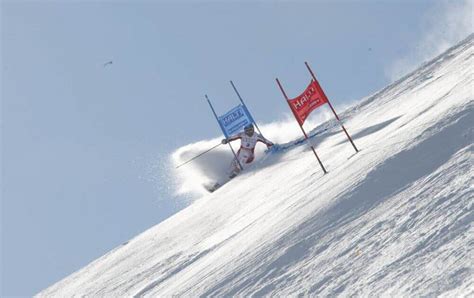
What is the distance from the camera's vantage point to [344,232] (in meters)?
7.10

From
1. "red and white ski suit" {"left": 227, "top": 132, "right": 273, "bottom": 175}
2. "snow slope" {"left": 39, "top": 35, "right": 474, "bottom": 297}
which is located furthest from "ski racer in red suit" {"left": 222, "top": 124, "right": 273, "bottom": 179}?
"snow slope" {"left": 39, "top": 35, "right": 474, "bottom": 297}

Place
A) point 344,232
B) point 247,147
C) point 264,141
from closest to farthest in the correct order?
point 344,232, point 264,141, point 247,147

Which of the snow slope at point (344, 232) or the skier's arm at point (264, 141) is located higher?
the skier's arm at point (264, 141)

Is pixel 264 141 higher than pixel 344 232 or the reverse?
higher

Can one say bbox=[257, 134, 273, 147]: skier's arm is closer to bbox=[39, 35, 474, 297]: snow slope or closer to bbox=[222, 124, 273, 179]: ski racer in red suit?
bbox=[222, 124, 273, 179]: ski racer in red suit

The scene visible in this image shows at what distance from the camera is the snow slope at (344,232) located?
5.66m

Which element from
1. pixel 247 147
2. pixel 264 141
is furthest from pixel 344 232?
pixel 247 147

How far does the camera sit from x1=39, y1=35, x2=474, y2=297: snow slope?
566 cm

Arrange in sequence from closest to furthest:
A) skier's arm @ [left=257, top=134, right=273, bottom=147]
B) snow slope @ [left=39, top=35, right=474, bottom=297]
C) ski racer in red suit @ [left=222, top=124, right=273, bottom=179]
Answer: snow slope @ [left=39, top=35, right=474, bottom=297]
skier's arm @ [left=257, top=134, right=273, bottom=147]
ski racer in red suit @ [left=222, top=124, right=273, bottom=179]

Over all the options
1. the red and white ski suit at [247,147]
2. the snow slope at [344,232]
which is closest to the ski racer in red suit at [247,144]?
the red and white ski suit at [247,147]

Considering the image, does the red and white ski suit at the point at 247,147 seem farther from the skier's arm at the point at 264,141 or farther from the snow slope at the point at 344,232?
the snow slope at the point at 344,232

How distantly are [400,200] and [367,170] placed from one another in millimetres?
1674

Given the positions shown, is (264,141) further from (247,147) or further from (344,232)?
(344,232)

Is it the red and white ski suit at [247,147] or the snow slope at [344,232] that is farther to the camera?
the red and white ski suit at [247,147]
